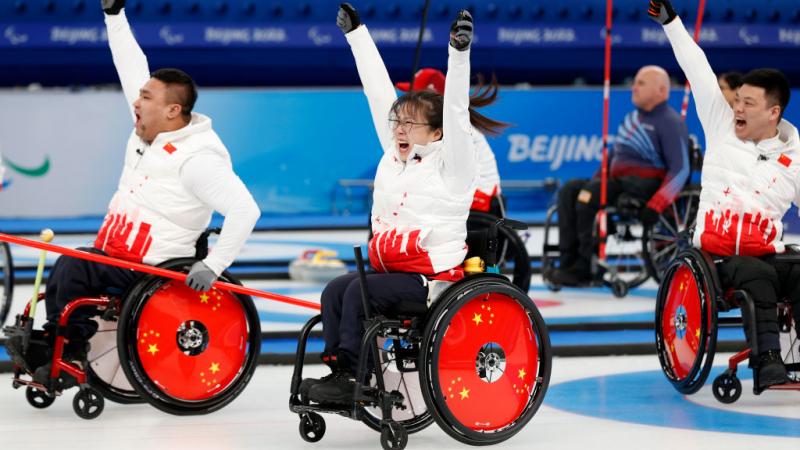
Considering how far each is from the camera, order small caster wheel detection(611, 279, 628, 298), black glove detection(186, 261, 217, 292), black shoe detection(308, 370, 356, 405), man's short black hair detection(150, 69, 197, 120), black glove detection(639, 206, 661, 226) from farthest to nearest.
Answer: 1. small caster wheel detection(611, 279, 628, 298)
2. black glove detection(639, 206, 661, 226)
3. man's short black hair detection(150, 69, 197, 120)
4. black glove detection(186, 261, 217, 292)
5. black shoe detection(308, 370, 356, 405)

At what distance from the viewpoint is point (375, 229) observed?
3.67 metres

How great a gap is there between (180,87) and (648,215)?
352 centimetres

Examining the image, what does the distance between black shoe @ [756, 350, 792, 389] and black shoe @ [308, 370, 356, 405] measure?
4.37 ft

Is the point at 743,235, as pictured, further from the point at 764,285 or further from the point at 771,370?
the point at 771,370

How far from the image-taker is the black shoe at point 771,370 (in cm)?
392

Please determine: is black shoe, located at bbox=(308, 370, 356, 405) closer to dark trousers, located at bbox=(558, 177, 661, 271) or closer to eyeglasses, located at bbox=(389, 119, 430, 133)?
eyeglasses, located at bbox=(389, 119, 430, 133)

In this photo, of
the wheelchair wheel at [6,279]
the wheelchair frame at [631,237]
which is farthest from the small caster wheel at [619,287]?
the wheelchair wheel at [6,279]

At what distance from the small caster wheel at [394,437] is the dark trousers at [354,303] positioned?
0.19 metres

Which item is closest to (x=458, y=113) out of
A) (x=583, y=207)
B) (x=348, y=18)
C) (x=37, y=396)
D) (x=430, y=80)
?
(x=348, y=18)

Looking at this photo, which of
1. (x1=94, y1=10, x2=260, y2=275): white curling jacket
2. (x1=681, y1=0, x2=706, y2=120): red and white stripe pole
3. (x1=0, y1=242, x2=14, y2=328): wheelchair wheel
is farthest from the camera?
(x1=0, y1=242, x2=14, y2=328): wheelchair wheel

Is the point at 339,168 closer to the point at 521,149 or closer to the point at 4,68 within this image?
the point at 521,149

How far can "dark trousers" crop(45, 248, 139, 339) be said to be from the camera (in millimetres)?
3924

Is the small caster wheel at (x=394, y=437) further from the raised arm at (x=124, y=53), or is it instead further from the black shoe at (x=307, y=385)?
the raised arm at (x=124, y=53)

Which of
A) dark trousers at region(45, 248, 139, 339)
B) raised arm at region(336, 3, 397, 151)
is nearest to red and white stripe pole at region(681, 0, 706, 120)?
raised arm at region(336, 3, 397, 151)
